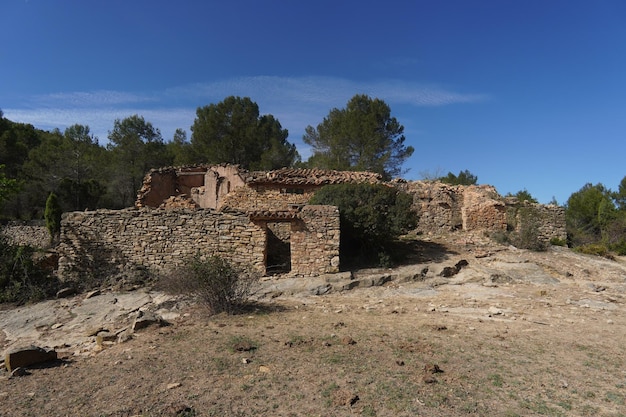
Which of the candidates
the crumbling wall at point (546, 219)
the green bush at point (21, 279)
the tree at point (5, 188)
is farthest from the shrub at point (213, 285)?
the crumbling wall at point (546, 219)

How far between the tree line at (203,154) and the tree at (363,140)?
64 millimetres

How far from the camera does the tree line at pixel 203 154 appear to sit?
1024 inches

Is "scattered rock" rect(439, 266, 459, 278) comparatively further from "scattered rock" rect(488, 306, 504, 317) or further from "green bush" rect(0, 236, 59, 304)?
"green bush" rect(0, 236, 59, 304)

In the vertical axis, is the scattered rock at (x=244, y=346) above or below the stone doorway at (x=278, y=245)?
below

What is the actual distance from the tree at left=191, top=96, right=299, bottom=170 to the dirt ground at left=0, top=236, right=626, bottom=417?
18.8 meters

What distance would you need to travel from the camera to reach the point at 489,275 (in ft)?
34.6

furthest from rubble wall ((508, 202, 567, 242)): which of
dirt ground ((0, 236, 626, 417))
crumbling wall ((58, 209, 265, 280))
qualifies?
crumbling wall ((58, 209, 265, 280))

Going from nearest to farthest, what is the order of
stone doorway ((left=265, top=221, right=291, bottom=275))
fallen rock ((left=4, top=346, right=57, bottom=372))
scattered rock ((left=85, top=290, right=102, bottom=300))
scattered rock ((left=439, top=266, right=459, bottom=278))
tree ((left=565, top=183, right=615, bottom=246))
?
fallen rock ((left=4, top=346, right=57, bottom=372)) → scattered rock ((left=85, top=290, right=102, bottom=300)) → scattered rock ((left=439, top=266, right=459, bottom=278)) → stone doorway ((left=265, top=221, right=291, bottom=275)) → tree ((left=565, top=183, right=615, bottom=246))

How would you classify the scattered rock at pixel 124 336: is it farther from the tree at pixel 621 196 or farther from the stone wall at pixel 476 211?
the tree at pixel 621 196

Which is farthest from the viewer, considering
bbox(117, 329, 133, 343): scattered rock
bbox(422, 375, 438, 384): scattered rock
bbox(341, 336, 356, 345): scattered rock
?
bbox(117, 329, 133, 343): scattered rock

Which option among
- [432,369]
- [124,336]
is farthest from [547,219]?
[124,336]

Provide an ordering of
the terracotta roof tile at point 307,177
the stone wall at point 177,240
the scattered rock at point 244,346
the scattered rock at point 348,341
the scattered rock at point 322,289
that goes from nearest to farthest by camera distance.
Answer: the scattered rock at point 244,346 < the scattered rock at point 348,341 < the scattered rock at point 322,289 < the stone wall at point 177,240 < the terracotta roof tile at point 307,177

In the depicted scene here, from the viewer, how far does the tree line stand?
2602 cm

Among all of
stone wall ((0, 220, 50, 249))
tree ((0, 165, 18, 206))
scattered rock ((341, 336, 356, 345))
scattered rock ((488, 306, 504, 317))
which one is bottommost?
scattered rock ((341, 336, 356, 345))
